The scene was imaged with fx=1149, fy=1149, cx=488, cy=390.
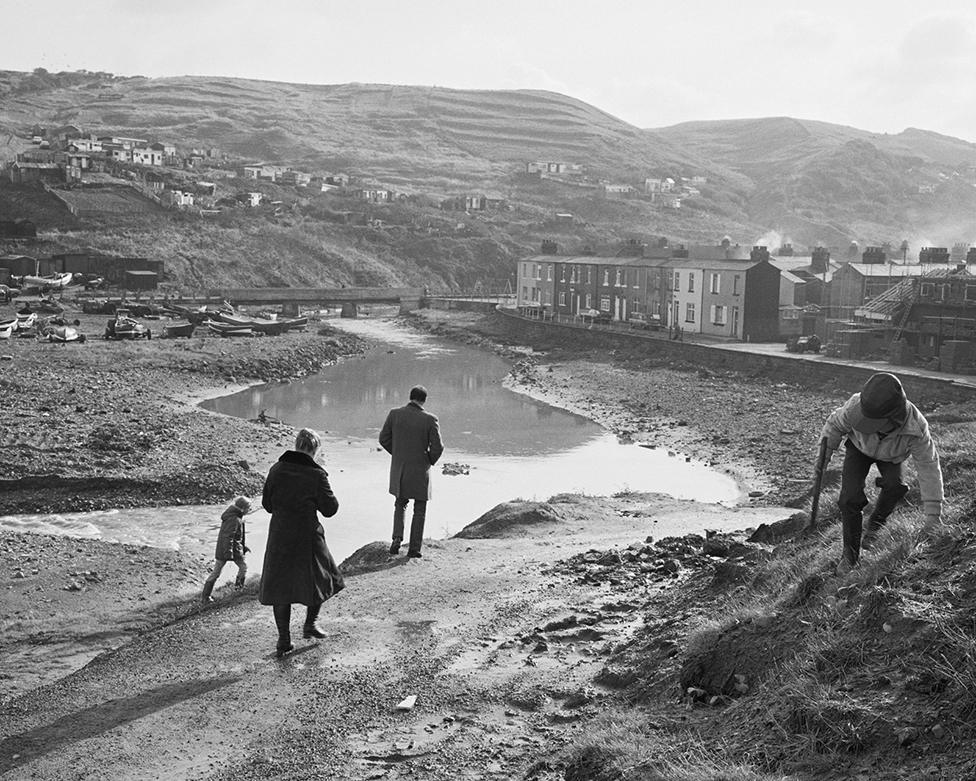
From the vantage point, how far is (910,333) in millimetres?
51500

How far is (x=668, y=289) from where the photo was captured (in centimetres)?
7156

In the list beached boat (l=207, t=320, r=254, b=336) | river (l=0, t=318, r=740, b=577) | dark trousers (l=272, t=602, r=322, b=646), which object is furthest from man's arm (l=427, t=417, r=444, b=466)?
beached boat (l=207, t=320, r=254, b=336)

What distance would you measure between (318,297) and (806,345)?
48794 millimetres

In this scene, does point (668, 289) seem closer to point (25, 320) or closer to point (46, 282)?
point (25, 320)

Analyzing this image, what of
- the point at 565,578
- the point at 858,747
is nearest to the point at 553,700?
the point at 858,747

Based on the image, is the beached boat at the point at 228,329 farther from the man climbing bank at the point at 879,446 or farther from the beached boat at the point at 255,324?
the man climbing bank at the point at 879,446

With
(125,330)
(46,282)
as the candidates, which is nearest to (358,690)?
(125,330)

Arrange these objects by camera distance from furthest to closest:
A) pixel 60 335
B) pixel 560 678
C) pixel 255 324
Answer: pixel 255 324 < pixel 60 335 < pixel 560 678

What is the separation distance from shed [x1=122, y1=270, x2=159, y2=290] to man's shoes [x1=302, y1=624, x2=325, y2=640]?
286ft

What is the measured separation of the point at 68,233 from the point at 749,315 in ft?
234

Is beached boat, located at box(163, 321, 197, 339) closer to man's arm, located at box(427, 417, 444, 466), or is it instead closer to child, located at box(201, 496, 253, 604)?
child, located at box(201, 496, 253, 604)

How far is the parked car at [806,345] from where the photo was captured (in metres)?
56.0

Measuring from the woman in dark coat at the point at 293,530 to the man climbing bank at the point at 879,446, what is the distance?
13.4 feet

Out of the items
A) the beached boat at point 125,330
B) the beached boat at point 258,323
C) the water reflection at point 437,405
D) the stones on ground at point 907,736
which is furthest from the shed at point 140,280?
the stones on ground at point 907,736
